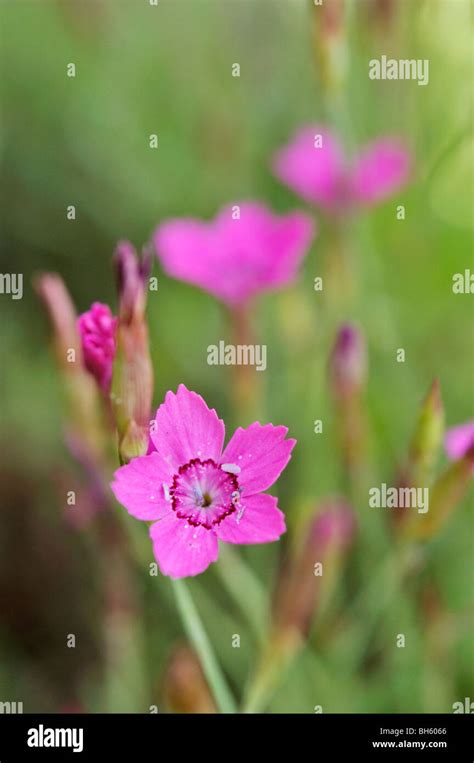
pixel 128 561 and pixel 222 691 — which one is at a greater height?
pixel 128 561

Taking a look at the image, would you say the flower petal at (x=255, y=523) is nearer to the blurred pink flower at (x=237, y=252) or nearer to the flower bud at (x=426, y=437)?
the flower bud at (x=426, y=437)

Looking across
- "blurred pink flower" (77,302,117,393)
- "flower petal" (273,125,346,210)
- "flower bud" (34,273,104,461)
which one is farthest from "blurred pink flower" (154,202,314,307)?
"blurred pink flower" (77,302,117,393)

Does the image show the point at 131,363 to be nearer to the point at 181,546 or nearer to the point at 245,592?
the point at 181,546

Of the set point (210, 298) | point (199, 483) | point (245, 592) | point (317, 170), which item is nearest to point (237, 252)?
point (317, 170)

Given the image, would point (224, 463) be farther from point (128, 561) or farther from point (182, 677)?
point (128, 561)

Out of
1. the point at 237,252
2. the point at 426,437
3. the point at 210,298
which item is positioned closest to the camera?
the point at 426,437

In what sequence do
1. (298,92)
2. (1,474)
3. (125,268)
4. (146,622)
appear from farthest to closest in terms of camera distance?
(298,92) → (1,474) → (146,622) → (125,268)

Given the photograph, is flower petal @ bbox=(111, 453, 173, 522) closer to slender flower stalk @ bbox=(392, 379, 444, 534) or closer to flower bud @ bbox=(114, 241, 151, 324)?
flower bud @ bbox=(114, 241, 151, 324)

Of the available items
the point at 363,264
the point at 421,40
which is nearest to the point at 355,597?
the point at 363,264
